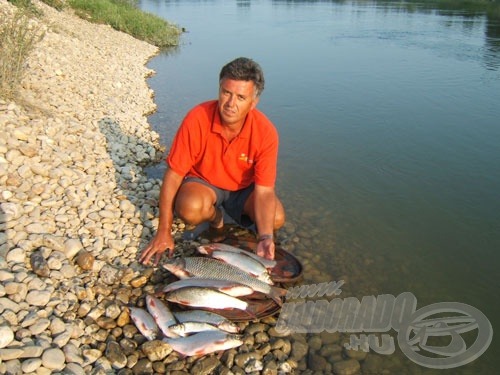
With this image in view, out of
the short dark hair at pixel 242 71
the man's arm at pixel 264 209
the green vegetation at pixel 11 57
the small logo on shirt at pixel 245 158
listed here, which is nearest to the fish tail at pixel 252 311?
the man's arm at pixel 264 209

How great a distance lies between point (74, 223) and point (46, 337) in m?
1.48

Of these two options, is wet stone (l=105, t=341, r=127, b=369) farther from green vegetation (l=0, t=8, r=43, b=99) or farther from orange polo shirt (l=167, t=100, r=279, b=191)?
green vegetation (l=0, t=8, r=43, b=99)

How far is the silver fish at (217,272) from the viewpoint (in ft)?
11.9

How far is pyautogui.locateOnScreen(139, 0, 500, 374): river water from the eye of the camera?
4.59 metres

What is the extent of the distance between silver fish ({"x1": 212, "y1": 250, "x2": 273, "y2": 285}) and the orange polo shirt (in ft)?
2.34

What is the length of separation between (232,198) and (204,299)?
1.34 m

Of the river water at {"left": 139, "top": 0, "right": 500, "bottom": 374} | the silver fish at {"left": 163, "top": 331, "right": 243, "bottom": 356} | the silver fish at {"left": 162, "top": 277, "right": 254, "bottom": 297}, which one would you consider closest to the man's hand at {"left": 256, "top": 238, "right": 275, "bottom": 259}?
the silver fish at {"left": 162, "top": 277, "right": 254, "bottom": 297}

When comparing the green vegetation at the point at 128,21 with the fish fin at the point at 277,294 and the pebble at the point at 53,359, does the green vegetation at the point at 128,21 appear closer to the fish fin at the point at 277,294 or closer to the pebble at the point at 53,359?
the fish fin at the point at 277,294

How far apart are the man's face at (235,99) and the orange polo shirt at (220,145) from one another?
22 cm

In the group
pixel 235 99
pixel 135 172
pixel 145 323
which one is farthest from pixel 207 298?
pixel 135 172

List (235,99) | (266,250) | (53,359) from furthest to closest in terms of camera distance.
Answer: (266,250) < (235,99) < (53,359)

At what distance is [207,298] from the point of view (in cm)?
345

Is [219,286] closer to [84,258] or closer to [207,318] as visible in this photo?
[207,318]

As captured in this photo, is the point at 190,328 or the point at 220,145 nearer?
the point at 190,328
